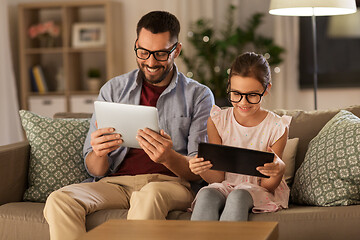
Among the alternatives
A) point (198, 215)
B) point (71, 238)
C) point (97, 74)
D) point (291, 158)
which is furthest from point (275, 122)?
point (97, 74)

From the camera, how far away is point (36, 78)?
551cm

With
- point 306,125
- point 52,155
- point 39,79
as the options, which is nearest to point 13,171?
point 52,155

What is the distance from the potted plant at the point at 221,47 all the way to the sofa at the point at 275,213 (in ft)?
7.48

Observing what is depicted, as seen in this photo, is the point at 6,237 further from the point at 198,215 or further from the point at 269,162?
the point at 269,162

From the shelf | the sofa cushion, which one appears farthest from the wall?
the sofa cushion

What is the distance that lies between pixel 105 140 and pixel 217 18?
3.31m

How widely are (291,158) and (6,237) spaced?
3.96 feet

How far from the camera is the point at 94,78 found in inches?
214

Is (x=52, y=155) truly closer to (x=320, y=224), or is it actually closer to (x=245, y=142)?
(x=245, y=142)

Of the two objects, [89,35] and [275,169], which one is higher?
[89,35]

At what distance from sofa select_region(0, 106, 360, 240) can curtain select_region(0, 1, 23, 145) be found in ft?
8.05

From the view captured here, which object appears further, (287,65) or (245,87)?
(287,65)

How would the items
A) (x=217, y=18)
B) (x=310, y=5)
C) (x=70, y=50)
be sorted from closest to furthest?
(x=310, y=5), (x=217, y=18), (x=70, y=50)

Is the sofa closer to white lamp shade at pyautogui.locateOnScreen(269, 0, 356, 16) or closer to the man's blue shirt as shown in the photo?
the man's blue shirt
